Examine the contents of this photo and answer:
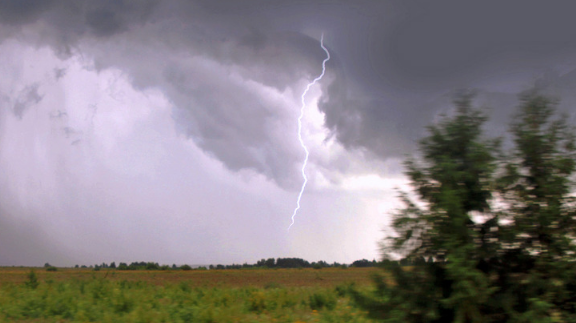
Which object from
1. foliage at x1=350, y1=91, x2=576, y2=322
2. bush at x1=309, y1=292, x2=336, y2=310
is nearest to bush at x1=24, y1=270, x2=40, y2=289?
bush at x1=309, y1=292, x2=336, y2=310

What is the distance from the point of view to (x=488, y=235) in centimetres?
524

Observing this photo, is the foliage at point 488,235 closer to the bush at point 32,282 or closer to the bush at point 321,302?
the bush at point 321,302

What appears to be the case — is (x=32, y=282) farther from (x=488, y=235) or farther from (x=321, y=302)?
(x=488, y=235)

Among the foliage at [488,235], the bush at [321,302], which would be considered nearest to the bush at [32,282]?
the bush at [321,302]

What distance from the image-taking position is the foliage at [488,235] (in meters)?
4.90

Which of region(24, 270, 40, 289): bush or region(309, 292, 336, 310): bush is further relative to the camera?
region(24, 270, 40, 289): bush

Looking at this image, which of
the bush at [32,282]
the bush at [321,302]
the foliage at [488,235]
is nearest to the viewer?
the foliage at [488,235]

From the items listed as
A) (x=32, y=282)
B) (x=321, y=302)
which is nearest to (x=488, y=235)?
(x=321, y=302)

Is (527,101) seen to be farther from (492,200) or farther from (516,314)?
(516,314)

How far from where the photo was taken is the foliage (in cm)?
490

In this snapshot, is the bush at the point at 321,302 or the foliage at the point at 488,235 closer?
the foliage at the point at 488,235

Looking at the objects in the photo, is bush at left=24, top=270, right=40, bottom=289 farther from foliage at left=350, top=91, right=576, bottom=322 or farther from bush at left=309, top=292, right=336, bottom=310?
foliage at left=350, top=91, right=576, bottom=322

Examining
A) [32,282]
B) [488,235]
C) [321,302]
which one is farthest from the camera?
[32,282]

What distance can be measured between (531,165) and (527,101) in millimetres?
1052
